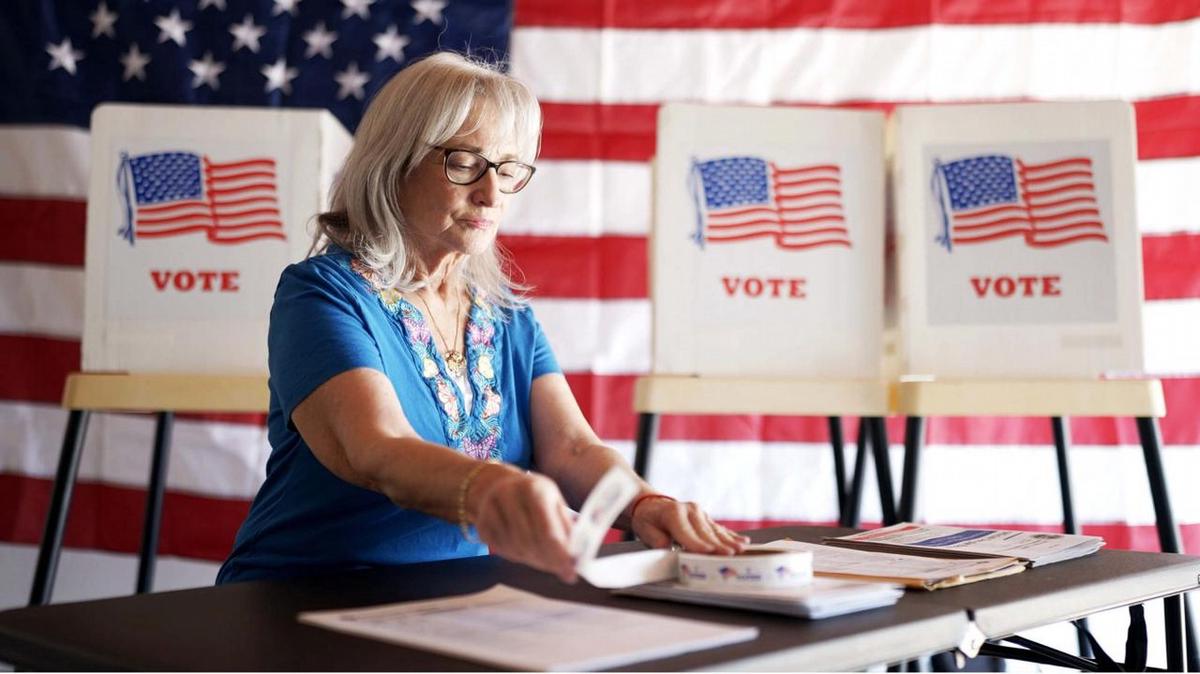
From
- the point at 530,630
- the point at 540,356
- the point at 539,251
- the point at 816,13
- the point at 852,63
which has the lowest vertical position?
the point at 530,630

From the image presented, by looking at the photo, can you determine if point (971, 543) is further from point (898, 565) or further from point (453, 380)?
point (453, 380)

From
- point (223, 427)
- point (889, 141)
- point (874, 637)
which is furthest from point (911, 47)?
point (874, 637)

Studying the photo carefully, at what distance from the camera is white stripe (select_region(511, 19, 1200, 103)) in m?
2.99

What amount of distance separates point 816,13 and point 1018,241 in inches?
42.7

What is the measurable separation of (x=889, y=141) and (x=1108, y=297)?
512mm

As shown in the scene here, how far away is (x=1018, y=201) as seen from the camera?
2.24 meters

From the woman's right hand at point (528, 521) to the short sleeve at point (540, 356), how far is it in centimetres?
65

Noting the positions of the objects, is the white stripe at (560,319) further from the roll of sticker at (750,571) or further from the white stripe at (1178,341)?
the roll of sticker at (750,571)

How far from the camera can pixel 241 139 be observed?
2363mm

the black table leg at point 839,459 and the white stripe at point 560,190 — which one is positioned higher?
the white stripe at point 560,190

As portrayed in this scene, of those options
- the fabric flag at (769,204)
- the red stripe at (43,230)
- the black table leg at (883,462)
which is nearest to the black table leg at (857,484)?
the black table leg at (883,462)

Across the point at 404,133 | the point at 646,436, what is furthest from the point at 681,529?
the point at 646,436

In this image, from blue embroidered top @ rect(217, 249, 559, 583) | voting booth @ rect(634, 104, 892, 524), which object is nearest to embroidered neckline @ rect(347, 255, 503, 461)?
blue embroidered top @ rect(217, 249, 559, 583)

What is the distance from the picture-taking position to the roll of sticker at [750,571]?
0.91m
